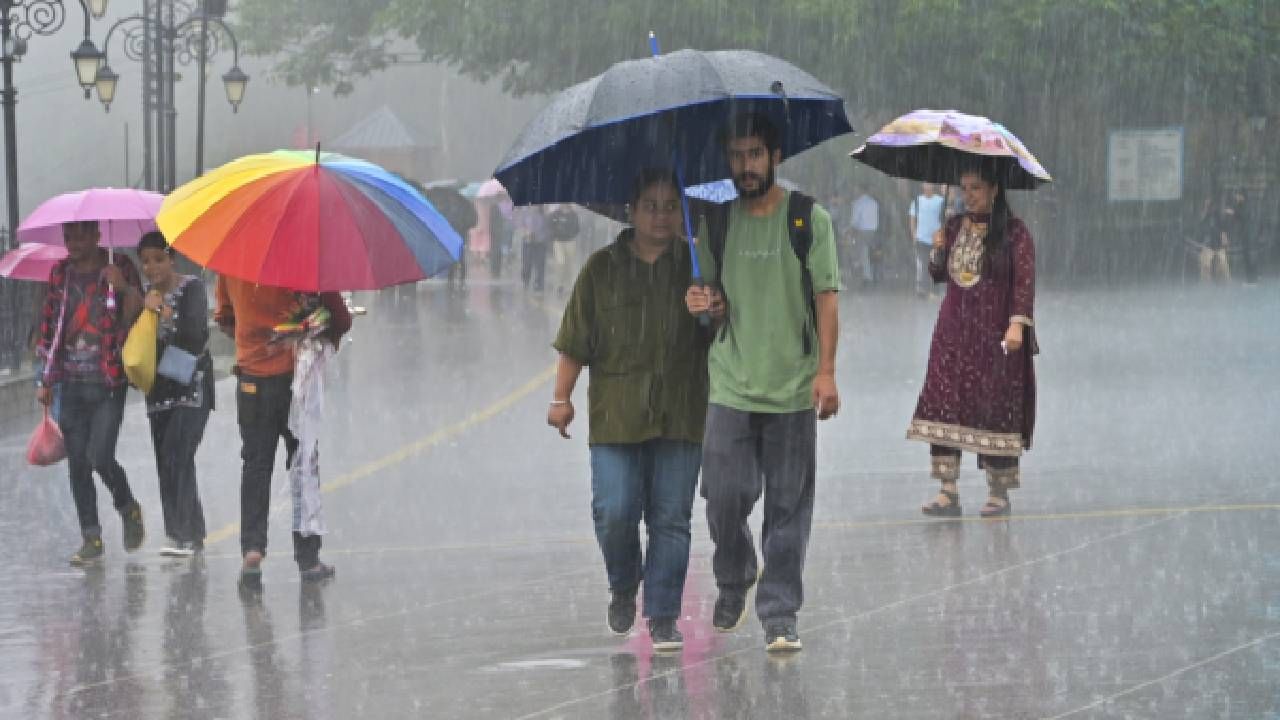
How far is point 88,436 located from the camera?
33.2 ft

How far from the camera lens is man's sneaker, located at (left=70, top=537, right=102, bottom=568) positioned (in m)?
9.87

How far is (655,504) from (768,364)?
0.62 metres

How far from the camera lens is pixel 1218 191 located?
36.4m

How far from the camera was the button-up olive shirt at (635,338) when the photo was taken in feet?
23.5

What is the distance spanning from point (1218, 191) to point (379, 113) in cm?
2211

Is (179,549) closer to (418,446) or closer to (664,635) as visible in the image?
(664,635)

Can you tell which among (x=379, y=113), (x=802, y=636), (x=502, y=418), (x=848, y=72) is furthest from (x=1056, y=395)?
(x=379, y=113)

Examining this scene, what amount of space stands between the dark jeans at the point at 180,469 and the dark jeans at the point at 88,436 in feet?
0.71

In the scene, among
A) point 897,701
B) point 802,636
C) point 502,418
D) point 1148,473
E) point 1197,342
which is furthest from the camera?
point 1197,342

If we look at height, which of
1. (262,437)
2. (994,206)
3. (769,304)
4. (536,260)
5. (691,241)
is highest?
(691,241)

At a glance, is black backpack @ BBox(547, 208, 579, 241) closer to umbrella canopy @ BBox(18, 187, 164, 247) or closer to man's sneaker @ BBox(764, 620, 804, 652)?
umbrella canopy @ BBox(18, 187, 164, 247)

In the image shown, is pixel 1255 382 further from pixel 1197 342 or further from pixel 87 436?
pixel 87 436

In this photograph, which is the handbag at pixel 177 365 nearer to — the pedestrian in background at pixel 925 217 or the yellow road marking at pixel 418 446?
the yellow road marking at pixel 418 446

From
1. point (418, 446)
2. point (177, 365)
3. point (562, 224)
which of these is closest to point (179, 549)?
point (177, 365)
